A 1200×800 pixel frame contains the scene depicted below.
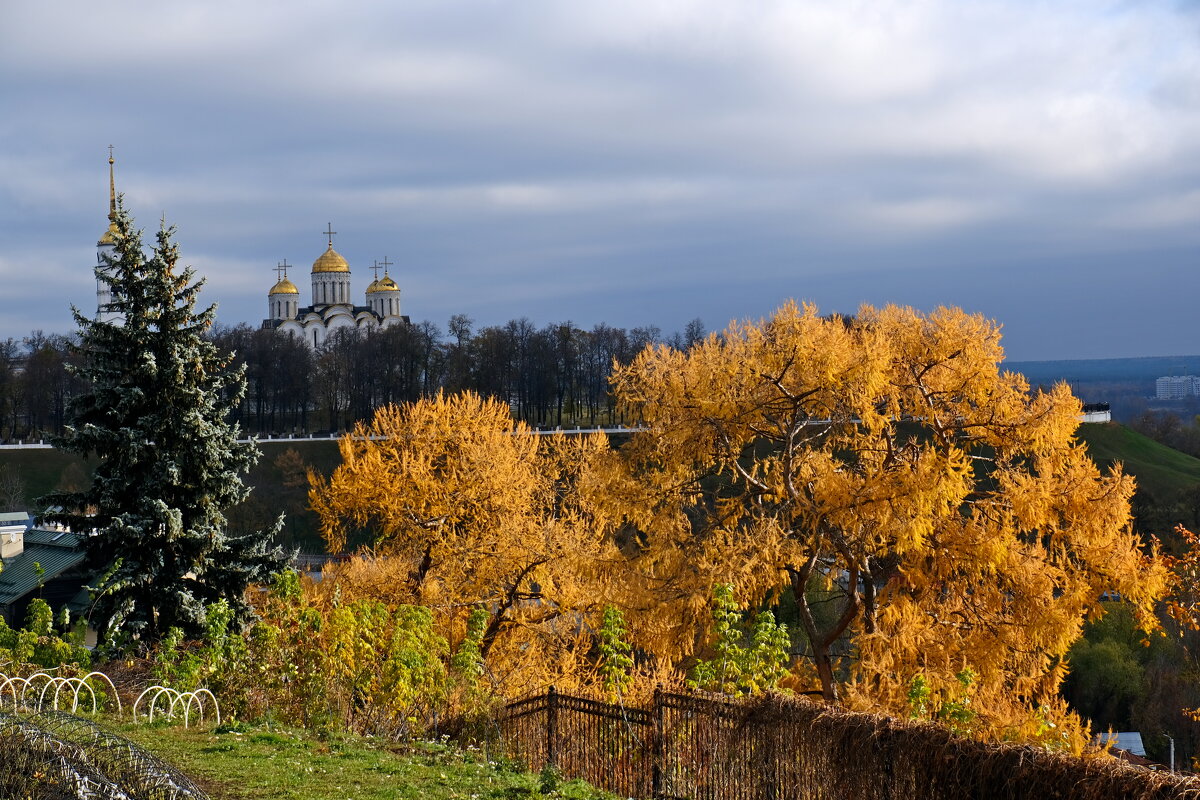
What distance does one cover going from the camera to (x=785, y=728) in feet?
29.0

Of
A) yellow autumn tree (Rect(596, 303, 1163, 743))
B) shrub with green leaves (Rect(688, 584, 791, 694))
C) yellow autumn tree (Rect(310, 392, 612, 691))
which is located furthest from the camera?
yellow autumn tree (Rect(310, 392, 612, 691))

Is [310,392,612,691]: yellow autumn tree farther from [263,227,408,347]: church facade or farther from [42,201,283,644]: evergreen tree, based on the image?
[263,227,408,347]: church facade

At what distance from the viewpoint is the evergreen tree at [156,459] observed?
1778 centimetres

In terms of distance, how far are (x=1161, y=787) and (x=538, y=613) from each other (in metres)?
16.1

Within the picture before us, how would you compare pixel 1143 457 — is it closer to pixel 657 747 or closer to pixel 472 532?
pixel 472 532

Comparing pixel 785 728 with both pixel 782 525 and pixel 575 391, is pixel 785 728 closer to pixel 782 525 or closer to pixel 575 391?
pixel 782 525

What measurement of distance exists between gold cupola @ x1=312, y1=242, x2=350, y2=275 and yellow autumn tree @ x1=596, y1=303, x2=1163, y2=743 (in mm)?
103582

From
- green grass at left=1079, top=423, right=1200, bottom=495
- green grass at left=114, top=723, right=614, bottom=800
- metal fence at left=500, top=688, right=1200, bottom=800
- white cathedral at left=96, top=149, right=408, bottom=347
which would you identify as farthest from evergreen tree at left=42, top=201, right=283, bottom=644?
white cathedral at left=96, top=149, right=408, bottom=347

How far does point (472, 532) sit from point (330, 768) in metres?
12.8

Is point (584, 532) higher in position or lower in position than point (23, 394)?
lower

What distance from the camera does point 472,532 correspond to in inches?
885

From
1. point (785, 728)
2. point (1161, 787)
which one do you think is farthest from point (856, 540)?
point (1161, 787)

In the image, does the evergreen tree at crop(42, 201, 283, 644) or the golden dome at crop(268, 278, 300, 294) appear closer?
the evergreen tree at crop(42, 201, 283, 644)

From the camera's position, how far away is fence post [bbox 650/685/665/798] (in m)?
9.95
